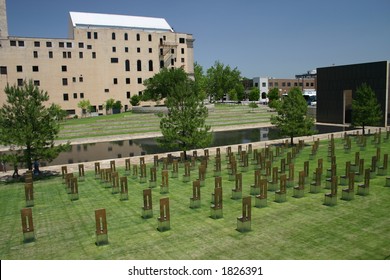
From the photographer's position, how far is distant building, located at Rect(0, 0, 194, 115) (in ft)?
205

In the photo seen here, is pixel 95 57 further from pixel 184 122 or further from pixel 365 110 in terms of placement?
pixel 365 110

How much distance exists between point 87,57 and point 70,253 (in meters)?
64.5

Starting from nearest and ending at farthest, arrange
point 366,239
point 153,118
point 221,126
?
1. point 366,239
2. point 221,126
3. point 153,118

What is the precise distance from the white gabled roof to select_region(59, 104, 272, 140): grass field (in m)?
28.7

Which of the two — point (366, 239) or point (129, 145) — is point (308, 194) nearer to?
point (366, 239)

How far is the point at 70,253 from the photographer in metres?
10.0

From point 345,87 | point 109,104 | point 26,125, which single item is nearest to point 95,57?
point 109,104

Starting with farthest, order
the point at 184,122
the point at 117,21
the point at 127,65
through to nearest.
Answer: the point at 117,21 → the point at 127,65 → the point at 184,122

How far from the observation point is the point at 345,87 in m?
49.8

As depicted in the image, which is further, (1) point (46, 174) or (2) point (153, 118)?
(2) point (153, 118)

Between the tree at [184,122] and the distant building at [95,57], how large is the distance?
1830 inches

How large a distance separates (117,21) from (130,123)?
125ft

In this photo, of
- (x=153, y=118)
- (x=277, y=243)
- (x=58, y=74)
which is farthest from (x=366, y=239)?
(x=58, y=74)

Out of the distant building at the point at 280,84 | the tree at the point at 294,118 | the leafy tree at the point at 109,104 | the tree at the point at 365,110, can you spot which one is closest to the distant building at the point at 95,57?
the leafy tree at the point at 109,104
